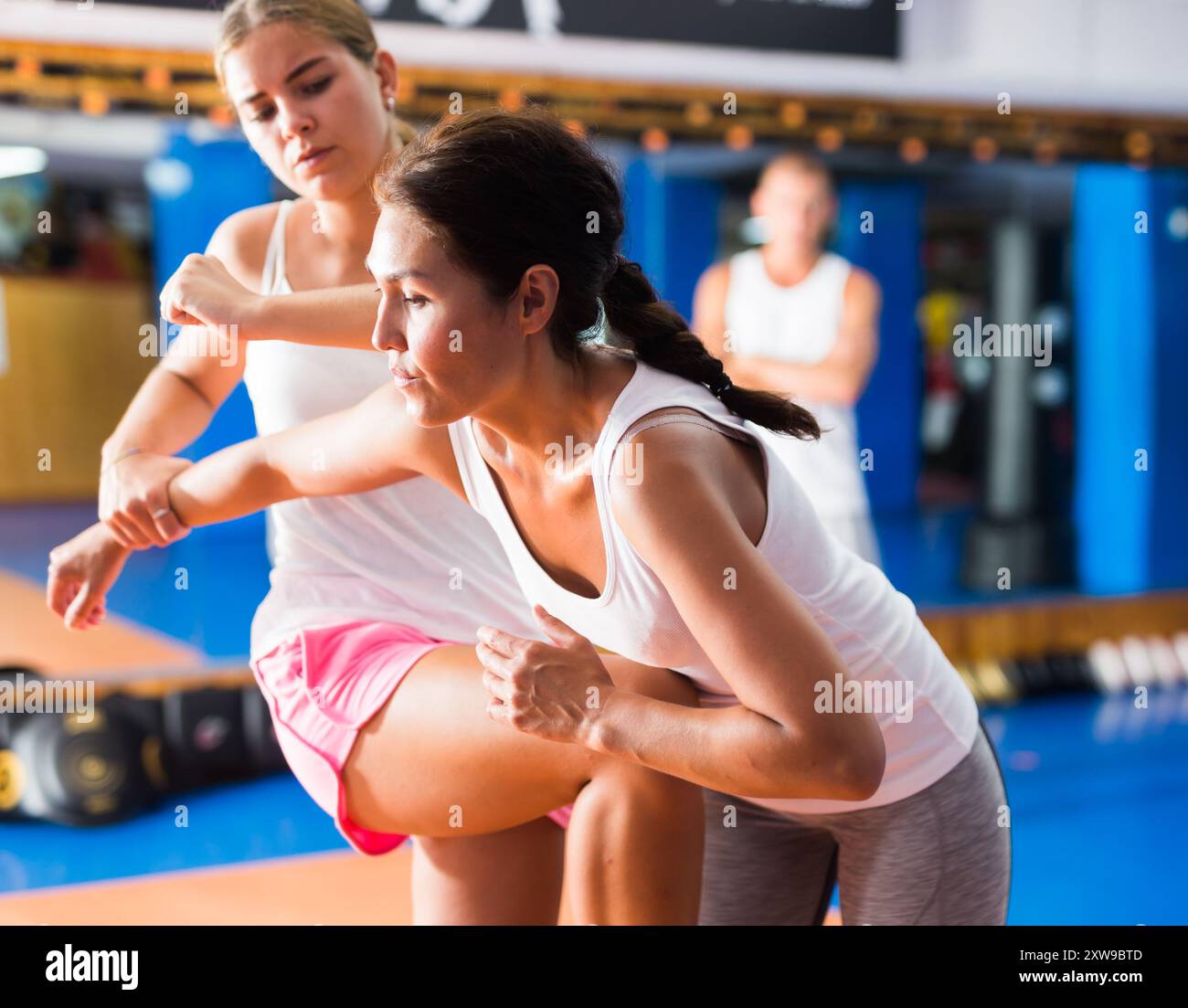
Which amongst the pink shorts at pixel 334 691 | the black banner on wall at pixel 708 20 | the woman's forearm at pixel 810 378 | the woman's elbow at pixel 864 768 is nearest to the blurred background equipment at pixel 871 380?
the black banner on wall at pixel 708 20

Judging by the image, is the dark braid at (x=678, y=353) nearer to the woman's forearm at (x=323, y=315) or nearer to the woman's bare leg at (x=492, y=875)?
the woman's forearm at (x=323, y=315)

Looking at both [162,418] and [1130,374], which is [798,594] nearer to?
[162,418]

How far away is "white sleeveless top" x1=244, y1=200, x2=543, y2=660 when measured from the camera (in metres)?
1.64

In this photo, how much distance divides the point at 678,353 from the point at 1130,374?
13.6 feet

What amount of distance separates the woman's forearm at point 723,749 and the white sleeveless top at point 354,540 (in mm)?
417

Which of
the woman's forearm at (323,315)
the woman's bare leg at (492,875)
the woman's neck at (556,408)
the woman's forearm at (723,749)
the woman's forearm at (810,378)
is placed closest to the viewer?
the woman's forearm at (723,749)

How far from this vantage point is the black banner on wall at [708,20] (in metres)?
3.25

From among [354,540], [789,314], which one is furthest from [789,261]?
[354,540]

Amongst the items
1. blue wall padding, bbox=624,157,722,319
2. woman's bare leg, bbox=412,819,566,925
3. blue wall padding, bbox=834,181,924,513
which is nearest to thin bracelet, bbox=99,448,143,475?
woman's bare leg, bbox=412,819,566,925

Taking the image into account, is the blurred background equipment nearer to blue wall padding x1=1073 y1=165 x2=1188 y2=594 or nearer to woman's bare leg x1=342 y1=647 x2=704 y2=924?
blue wall padding x1=1073 y1=165 x2=1188 y2=594

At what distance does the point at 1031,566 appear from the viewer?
5.42 metres
